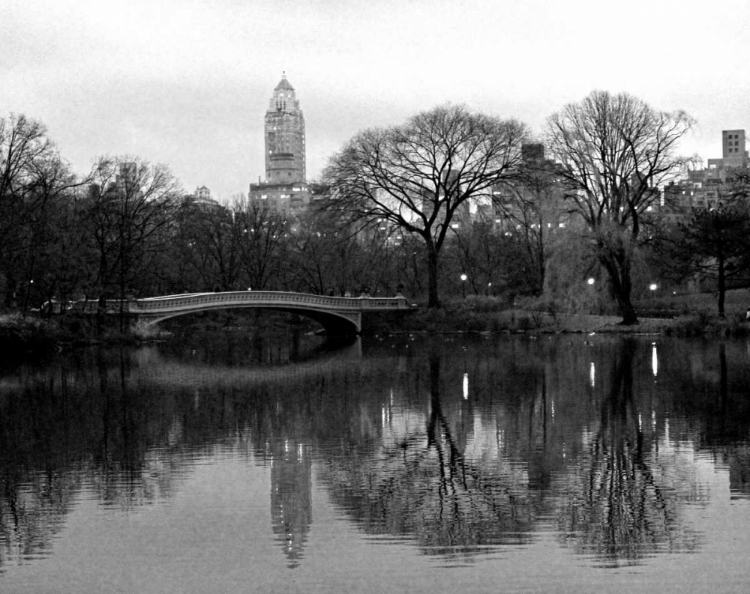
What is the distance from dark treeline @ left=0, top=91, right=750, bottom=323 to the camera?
4756cm

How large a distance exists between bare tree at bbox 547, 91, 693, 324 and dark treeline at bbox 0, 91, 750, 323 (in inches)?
3.1

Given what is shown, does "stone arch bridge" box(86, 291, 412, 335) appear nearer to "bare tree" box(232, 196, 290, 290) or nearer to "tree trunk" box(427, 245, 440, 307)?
"tree trunk" box(427, 245, 440, 307)

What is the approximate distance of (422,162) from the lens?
57281 mm

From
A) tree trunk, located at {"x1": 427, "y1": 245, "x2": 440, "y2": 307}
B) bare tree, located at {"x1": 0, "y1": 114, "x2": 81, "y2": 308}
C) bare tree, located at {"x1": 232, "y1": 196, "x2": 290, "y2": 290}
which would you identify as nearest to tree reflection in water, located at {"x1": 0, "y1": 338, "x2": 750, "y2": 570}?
bare tree, located at {"x1": 0, "y1": 114, "x2": 81, "y2": 308}

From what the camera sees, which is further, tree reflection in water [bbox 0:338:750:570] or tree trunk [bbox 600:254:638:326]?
tree trunk [bbox 600:254:638:326]

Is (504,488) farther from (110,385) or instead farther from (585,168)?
(585,168)

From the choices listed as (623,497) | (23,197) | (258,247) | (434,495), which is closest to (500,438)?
(434,495)

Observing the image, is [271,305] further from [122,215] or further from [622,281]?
[622,281]

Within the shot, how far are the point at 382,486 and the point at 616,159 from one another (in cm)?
4064

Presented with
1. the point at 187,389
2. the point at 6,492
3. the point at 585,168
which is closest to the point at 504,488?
the point at 6,492

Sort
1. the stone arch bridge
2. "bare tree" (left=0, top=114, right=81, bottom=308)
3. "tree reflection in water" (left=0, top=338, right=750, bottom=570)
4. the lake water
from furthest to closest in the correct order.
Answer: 1. the stone arch bridge
2. "bare tree" (left=0, top=114, right=81, bottom=308)
3. "tree reflection in water" (left=0, top=338, right=750, bottom=570)
4. the lake water

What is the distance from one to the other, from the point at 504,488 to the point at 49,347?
119 ft

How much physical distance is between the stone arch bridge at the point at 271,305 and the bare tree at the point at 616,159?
1579cm

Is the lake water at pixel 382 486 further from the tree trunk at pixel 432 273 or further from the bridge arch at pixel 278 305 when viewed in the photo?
the tree trunk at pixel 432 273
